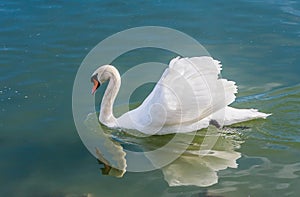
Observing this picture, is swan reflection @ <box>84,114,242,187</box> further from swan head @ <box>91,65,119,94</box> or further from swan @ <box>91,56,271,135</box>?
swan head @ <box>91,65,119,94</box>

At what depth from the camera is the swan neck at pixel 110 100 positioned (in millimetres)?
8453

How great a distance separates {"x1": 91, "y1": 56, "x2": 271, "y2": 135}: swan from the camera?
25.1ft

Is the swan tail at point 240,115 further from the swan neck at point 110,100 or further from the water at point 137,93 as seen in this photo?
the swan neck at point 110,100

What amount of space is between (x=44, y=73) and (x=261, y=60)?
3862 millimetres

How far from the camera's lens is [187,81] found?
302 inches

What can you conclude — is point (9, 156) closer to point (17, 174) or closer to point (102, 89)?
A: point (17, 174)

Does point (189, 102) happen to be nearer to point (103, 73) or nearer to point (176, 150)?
point (176, 150)

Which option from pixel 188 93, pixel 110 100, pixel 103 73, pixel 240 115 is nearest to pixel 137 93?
pixel 110 100

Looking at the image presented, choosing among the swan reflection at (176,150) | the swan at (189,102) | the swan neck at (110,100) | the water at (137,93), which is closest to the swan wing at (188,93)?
the swan at (189,102)

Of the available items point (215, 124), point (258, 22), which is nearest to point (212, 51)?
point (258, 22)

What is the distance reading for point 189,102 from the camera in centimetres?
771

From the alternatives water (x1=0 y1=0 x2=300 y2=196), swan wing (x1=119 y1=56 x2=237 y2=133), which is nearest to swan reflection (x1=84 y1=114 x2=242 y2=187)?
water (x1=0 y1=0 x2=300 y2=196)

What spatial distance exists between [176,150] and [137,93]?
1.77 meters

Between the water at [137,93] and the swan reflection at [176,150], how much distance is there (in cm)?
3
